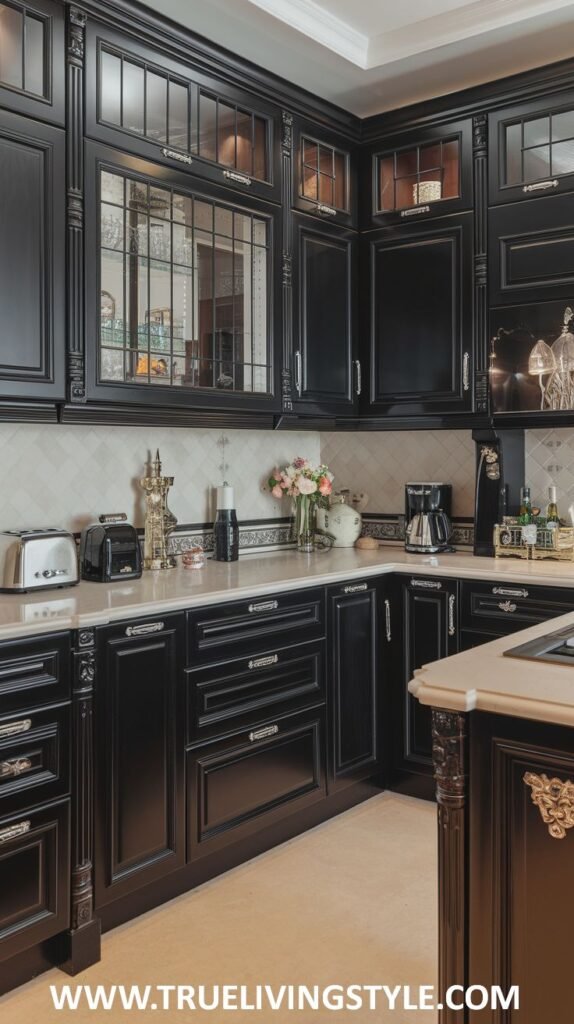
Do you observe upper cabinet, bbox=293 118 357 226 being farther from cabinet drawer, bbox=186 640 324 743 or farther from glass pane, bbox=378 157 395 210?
cabinet drawer, bbox=186 640 324 743

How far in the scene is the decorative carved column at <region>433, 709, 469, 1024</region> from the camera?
5.58 ft

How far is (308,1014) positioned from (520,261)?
2.83 metres

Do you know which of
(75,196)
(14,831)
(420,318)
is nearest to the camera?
(14,831)

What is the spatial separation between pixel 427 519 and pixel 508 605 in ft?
2.20

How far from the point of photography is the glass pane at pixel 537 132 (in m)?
3.50

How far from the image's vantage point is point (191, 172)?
3.17 metres

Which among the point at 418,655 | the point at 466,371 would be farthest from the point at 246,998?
the point at 466,371

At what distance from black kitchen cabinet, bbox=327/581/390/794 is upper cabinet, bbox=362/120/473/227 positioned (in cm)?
167

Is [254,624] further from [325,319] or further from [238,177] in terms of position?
[238,177]

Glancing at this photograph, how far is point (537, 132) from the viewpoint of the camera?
3.53 meters

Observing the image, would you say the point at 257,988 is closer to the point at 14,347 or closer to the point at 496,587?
the point at 496,587

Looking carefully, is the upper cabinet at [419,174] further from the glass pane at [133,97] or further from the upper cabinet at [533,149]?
the glass pane at [133,97]

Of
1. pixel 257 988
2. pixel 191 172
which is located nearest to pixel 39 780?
pixel 257 988

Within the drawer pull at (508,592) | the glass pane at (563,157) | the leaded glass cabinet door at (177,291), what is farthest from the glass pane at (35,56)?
the drawer pull at (508,592)
